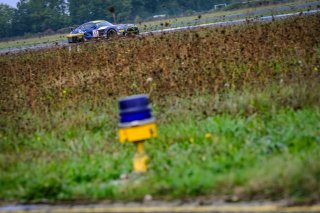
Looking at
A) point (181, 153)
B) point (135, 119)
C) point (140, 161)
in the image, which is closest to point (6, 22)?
point (181, 153)

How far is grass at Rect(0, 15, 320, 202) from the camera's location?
571 centimetres

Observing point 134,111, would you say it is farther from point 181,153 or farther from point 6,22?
point 6,22

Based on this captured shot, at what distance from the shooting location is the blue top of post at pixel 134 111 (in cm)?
592

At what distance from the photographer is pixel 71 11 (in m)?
74.7

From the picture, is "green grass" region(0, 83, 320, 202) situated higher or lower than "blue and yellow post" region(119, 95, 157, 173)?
lower

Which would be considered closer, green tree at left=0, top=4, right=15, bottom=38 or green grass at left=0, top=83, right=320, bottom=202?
green grass at left=0, top=83, right=320, bottom=202

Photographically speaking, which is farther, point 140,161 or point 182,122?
point 182,122

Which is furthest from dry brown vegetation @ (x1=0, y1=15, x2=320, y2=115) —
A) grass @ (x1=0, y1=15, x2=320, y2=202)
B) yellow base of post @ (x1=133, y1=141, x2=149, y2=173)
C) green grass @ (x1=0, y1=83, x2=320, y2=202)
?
yellow base of post @ (x1=133, y1=141, x2=149, y2=173)

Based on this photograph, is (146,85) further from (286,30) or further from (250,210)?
(250,210)

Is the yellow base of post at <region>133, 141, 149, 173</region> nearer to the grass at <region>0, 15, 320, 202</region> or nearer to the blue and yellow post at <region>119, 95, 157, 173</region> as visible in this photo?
the grass at <region>0, 15, 320, 202</region>

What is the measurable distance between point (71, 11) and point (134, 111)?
235 ft

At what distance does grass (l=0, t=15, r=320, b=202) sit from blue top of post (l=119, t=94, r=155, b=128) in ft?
2.47

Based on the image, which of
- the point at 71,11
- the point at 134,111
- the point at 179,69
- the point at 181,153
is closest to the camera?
the point at 134,111

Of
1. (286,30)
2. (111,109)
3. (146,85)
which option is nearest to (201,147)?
(111,109)
